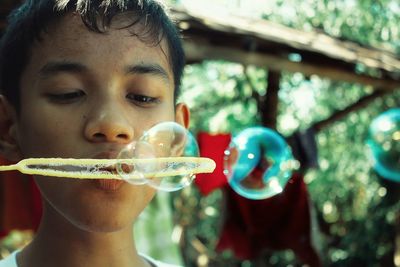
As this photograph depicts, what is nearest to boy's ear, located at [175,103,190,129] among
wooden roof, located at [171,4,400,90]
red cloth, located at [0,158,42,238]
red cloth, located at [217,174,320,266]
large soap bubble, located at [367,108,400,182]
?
wooden roof, located at [171,4,400,90]

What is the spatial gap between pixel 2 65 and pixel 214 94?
580 cm

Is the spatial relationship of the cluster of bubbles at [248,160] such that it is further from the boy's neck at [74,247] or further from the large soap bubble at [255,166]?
the boy's neck at [74,247]

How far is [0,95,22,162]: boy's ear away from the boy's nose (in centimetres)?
22

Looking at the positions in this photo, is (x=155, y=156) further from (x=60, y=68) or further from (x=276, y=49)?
(x=276, y=49)

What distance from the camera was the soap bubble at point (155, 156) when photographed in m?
1.01

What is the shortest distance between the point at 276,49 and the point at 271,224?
0.95 metres

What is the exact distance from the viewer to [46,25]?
1.10 meters

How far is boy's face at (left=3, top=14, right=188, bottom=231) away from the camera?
3.23 feet

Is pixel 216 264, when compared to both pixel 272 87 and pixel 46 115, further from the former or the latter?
pixel 46 115

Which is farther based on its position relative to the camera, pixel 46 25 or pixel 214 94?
pixel 214 94

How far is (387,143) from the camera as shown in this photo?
2324 mm

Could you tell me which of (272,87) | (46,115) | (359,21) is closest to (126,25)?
(46,115)

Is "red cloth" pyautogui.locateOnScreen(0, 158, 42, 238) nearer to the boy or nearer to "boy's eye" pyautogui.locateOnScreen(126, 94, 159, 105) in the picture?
the boy

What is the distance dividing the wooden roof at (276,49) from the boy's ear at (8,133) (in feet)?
3.63
